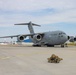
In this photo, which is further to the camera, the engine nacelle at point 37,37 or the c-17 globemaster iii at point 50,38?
the engine nacelle at point 37,37

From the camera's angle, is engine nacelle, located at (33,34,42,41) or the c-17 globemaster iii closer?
the c-17 globemaster iii
